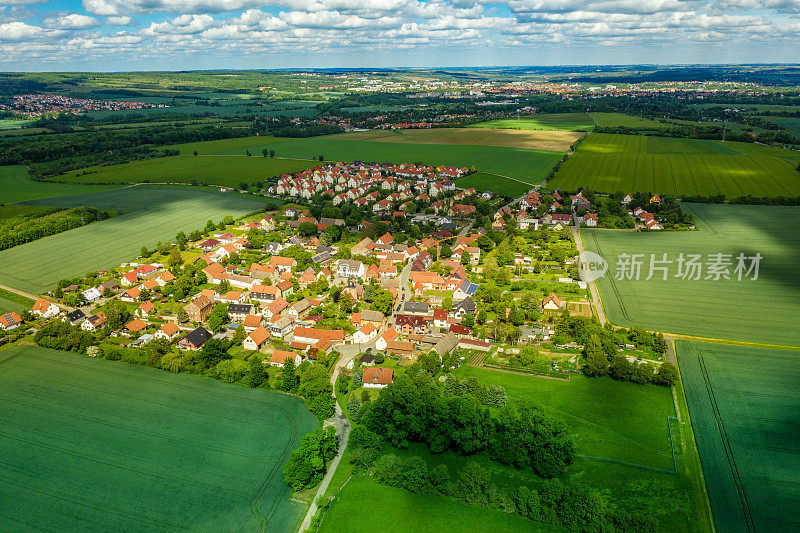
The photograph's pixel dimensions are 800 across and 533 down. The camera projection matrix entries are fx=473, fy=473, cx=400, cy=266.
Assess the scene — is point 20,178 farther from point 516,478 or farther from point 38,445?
point 516,478

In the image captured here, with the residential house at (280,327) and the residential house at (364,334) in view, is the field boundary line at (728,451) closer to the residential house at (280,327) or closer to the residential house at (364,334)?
the residential house at (364,334)

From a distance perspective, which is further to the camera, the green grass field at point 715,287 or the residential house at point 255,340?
the green grass field at point 715,287

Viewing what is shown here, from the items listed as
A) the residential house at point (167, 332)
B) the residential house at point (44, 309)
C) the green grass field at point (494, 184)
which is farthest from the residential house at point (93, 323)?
the green grass field at point (494, 184)

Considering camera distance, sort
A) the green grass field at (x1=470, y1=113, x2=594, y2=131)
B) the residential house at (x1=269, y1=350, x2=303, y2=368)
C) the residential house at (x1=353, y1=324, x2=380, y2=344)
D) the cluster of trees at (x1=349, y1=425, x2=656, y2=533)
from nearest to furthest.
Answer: the cluster of trees at (x1=349, y1=425, x2=656, y2=533) < the residential house at (x1=269, y1=350, x2=303, y2=368) < the residential house at (x1=353, y1=324, x2=380, y2=344) < the green grass field at (x1=470, y1=113, x2=594, y2=131)

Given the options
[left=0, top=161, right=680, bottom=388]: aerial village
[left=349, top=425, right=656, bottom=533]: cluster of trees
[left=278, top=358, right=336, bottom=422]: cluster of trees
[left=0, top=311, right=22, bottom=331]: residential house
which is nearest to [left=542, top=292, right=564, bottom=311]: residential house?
[left=0, top=161, right=680, bottom=388]: aerial village

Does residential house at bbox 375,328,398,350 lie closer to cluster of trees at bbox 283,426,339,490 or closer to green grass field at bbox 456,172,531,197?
cluster of trees at bbox 283,426,339,490

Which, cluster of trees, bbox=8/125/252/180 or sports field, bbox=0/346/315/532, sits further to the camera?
cluster of trees, bbox=8/125/252/180

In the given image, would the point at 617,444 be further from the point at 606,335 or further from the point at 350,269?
the point at 350,269
